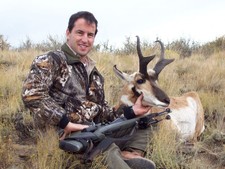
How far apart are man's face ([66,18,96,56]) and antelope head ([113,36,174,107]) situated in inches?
29.3

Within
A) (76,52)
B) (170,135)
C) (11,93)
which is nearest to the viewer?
(76,52)

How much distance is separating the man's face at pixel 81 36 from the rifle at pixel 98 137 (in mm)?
865

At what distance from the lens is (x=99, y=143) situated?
3.96 meters

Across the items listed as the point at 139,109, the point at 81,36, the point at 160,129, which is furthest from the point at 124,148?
the point at 81,36

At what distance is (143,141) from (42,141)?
3.68 feet

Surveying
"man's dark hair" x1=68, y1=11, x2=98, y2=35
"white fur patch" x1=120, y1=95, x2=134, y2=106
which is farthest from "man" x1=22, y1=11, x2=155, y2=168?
"white fur patch" x1=120, y1=95, x2=134, y2=106

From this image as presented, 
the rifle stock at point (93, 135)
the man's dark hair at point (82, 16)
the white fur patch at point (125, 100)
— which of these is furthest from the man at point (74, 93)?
the white fur patch at point (125, 100)

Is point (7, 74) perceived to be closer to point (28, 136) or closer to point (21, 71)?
point (21, 71)

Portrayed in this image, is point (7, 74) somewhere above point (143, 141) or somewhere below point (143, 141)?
above

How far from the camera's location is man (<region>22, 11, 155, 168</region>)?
3.89 m

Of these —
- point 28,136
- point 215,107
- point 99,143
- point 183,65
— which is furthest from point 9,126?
point 183,65

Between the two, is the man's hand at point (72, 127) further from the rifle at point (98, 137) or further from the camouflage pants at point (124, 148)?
the camouflage pants at point (124, 148)

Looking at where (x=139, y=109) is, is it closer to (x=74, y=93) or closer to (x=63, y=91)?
(x=74, y=93)

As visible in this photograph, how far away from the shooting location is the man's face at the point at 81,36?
14.2 ft
